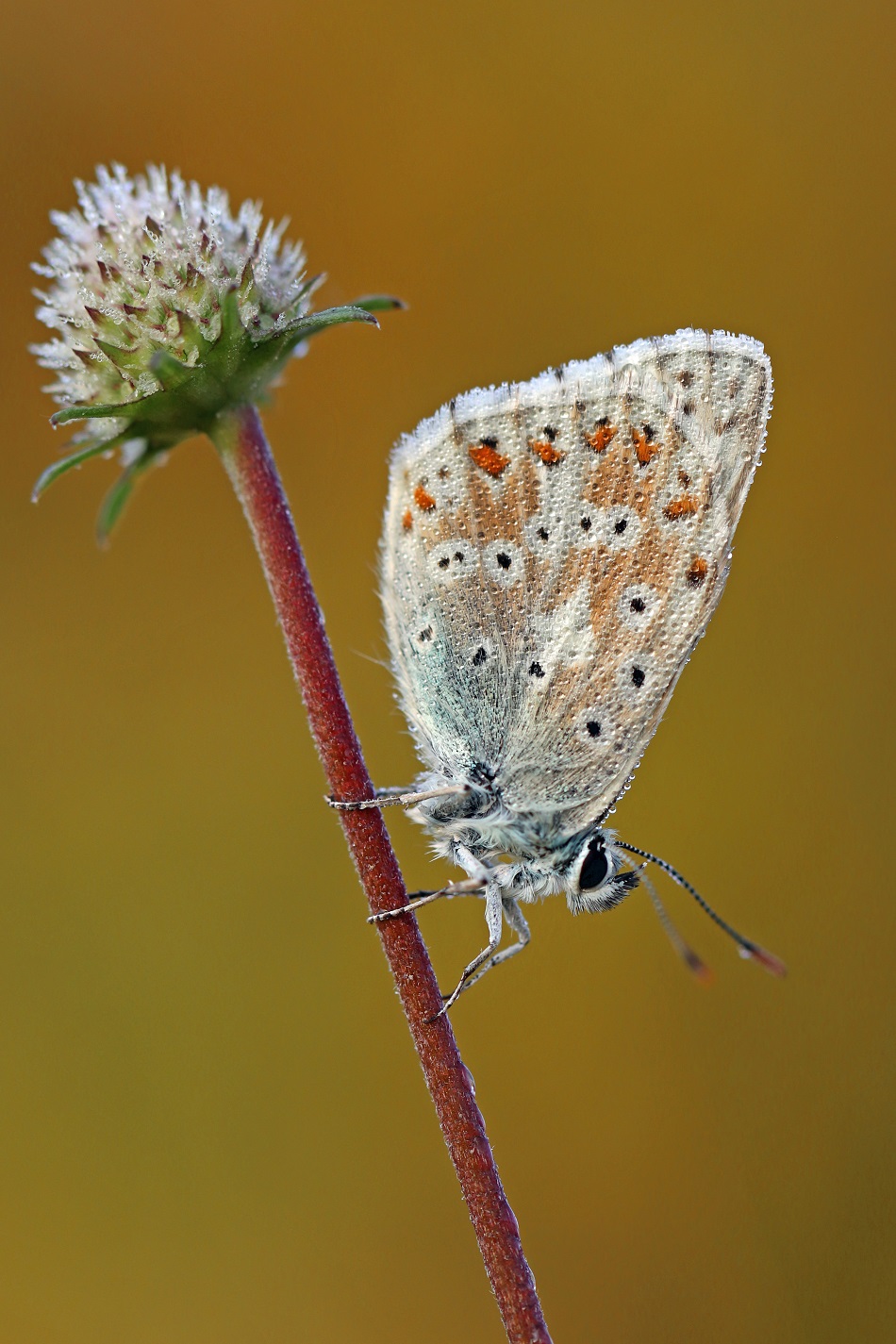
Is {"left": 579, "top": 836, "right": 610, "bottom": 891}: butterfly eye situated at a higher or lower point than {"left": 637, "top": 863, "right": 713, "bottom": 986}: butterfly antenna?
higher

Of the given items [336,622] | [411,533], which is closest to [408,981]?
[411,533]

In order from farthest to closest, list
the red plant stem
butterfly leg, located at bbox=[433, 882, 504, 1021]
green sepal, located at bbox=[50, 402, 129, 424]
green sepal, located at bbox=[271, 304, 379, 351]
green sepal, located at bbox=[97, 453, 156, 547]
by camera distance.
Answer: butterfly leg, located at bbox=[433, 882, 504, 1021] → green sepal, located at bbox=[97, 453, 156, 547] → green sepal, located at bbox=[271, 304, 379, 351] → green sepal, located at bbox=[50, 402, 129, 424] → the red plant stem

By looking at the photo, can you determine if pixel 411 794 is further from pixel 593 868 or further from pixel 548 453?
pixel 548 453

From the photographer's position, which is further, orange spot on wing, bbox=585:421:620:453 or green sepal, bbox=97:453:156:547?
orange spot on wing, bbox=585:421:620:453

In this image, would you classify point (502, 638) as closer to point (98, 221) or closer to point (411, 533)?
point (411, 533)

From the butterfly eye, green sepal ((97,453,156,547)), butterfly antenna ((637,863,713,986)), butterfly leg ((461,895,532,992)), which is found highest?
green sepal ((97,453,156,547))

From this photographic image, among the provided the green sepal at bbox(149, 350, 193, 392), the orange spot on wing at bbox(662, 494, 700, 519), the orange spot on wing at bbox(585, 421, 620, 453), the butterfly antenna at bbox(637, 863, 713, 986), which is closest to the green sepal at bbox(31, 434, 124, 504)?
the green sepal at bbox(149, 350, 193, 392)

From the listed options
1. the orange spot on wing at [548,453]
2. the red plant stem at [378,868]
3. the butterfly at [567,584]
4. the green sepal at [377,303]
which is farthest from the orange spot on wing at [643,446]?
the red plant stem at [378,868]

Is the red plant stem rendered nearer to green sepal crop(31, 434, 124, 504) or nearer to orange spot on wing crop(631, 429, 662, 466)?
green sepal crop(31, 434, 124, 504)

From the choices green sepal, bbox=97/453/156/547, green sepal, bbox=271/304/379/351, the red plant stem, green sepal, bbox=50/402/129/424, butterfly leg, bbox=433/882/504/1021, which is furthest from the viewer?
butterfly leg, bbox=433/882/504/1021
